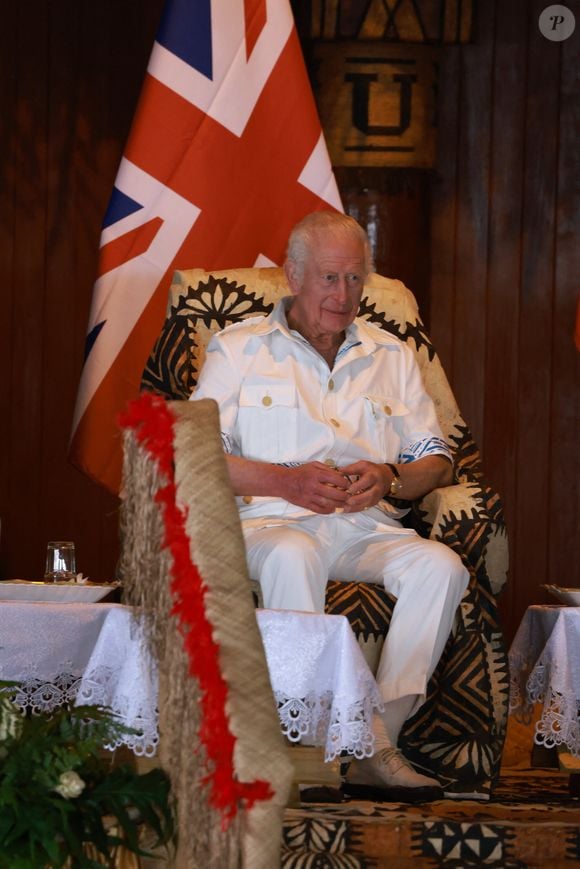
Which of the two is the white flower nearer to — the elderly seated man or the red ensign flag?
the elderly seated man

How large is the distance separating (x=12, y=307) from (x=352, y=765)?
2.62m

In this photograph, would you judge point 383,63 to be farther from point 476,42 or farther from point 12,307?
point 12,307

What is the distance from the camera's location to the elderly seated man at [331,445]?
2.81 m

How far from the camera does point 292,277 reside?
332 cm

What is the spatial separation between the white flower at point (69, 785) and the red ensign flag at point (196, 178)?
2272 mm

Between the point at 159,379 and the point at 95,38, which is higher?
the point at 95,38

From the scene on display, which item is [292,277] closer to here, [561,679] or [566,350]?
[561,679]

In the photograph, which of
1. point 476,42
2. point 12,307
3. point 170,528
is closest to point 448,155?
point 476,42

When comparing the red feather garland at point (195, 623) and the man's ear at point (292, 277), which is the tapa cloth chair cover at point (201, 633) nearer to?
the red feather garland at point (195, 623)

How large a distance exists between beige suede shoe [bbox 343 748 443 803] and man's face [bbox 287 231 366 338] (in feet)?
3.36

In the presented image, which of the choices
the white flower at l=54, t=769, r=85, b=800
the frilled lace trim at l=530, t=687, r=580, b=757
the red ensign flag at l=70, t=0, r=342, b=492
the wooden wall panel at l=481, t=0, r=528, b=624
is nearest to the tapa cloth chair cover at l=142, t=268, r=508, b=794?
the frilled lace trim at l=530, t=687, r=580, b=757

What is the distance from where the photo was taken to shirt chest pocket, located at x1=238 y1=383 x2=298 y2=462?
126 inches

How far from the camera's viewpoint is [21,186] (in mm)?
4867

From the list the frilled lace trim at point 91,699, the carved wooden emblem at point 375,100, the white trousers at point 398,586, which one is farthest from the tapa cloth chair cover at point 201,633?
the carved wooden emblem at point 375,100
